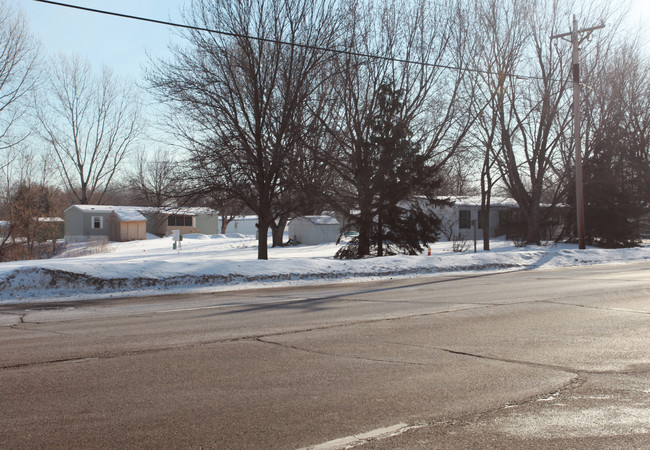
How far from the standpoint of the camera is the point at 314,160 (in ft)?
74.5

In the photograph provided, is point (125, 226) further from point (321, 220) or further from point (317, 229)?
point (321, 220)

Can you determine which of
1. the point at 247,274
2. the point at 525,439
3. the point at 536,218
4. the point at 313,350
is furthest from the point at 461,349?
the point at 536,218

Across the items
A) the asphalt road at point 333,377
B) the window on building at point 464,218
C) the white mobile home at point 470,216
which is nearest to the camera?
the asphalt road at point 333,377

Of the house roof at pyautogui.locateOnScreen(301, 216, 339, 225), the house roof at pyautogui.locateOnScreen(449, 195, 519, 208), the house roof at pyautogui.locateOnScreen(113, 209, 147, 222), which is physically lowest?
the house roof at pyautogui.locateOnScreen(301, 216, 339, 225)

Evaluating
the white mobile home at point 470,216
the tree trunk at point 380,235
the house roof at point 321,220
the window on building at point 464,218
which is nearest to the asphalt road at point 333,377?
the tree trunk at point 380,235

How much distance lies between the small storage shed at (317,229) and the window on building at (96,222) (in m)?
25.1

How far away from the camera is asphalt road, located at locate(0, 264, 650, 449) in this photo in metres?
4.09

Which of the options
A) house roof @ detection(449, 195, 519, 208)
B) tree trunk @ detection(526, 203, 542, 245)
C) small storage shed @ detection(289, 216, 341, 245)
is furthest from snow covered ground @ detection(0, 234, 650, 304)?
house roof @ detection(449, 195, 519, 208)

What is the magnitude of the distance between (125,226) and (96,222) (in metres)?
3.37

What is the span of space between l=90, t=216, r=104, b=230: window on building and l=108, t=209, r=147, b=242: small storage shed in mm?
882

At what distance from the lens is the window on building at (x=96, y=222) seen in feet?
191

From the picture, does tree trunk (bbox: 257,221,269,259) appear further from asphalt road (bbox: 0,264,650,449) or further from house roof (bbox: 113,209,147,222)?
house roof (bbox: 113,209,147,222)

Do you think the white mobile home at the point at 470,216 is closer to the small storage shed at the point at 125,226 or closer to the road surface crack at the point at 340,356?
the small storage shed at the point at 125,226

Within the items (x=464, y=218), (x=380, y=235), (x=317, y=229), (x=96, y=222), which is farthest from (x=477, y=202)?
(x=96, y=222)
